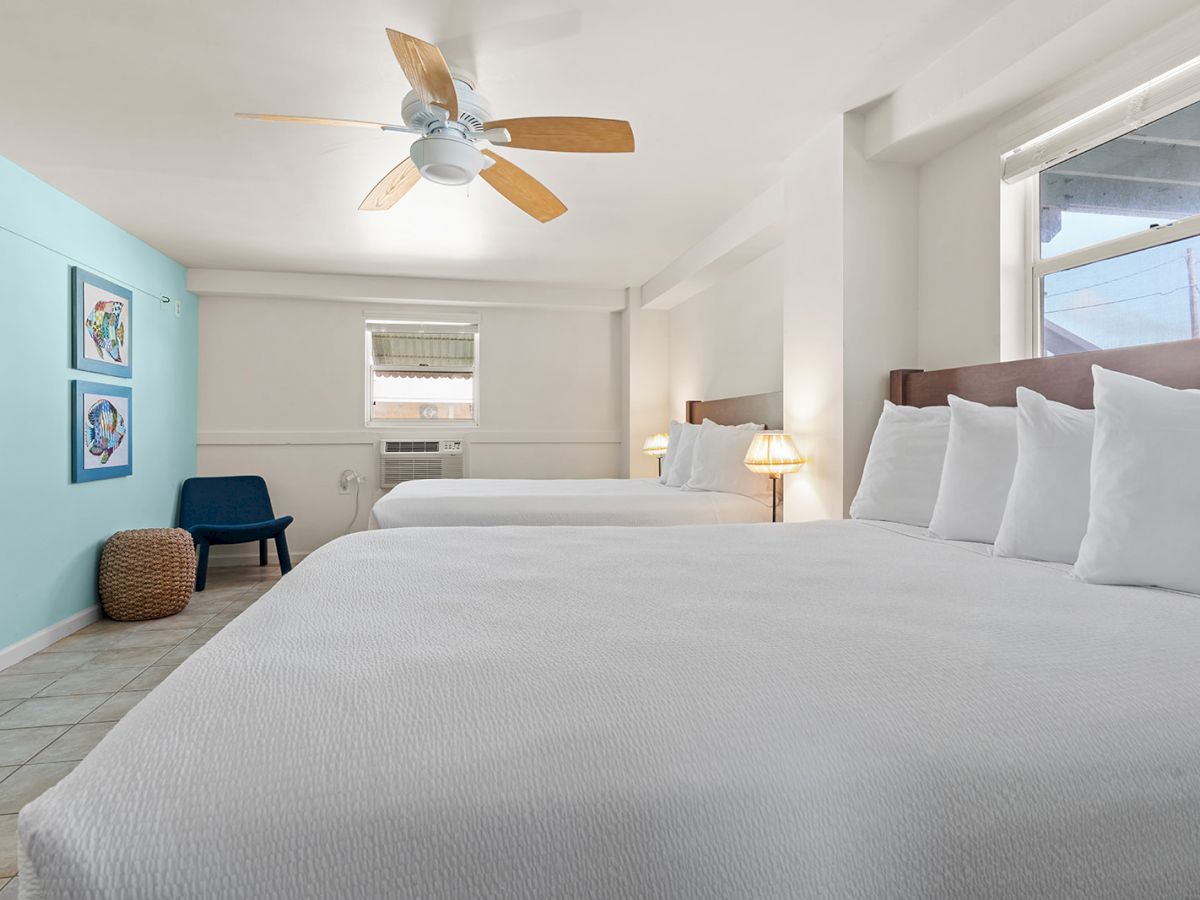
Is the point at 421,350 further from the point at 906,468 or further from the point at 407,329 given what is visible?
the point at 906,468

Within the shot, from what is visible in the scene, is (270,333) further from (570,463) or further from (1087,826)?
(1087,826)

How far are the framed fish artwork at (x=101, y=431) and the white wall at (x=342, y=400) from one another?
4.19 feet

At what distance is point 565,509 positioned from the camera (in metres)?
3.37

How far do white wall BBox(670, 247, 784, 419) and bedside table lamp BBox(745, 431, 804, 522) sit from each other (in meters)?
0.94

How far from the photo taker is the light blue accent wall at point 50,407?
9.94 ft

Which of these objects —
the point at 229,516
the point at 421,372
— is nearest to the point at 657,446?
the point at 421,372

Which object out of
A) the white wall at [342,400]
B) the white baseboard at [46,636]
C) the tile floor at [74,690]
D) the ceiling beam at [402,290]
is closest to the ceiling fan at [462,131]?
the tile floor at [74,690]

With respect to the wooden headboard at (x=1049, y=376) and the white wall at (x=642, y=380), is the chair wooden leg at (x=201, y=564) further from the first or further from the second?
the wooden headboard at (x=1049, y=376)

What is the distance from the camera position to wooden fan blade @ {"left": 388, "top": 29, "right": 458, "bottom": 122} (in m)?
1.81

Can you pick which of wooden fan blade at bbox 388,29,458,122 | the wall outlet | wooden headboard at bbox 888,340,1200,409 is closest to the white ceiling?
wooden fan blade at bbox 388,29,458,122

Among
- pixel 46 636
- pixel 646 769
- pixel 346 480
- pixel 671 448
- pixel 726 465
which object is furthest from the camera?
pixel 346 480

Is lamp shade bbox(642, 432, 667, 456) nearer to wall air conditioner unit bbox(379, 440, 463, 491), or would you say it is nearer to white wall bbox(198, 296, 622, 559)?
white wall bbox(198, 296, 622, 559)

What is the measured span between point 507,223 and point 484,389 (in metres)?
2.08

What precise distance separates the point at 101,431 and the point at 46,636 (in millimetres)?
1166
